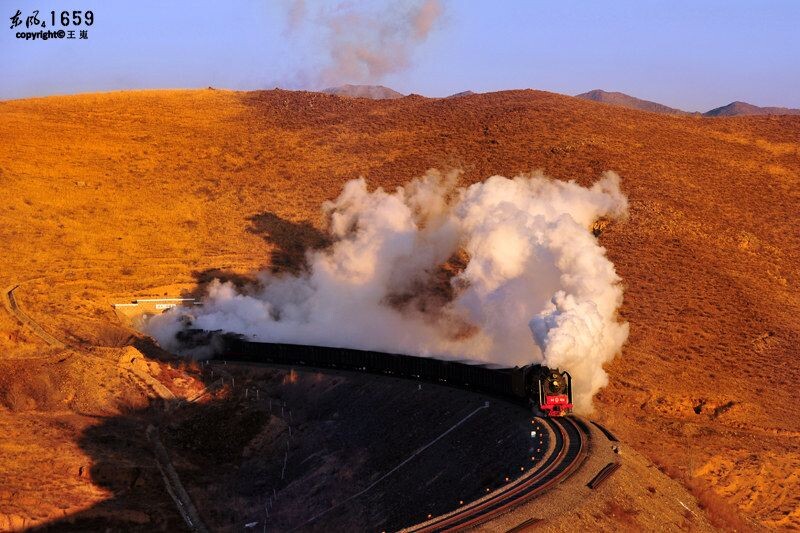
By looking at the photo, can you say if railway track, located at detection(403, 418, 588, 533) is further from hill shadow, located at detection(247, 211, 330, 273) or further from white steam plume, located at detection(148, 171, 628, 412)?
hill shadow, located at detection(247, 211, 330, 273)

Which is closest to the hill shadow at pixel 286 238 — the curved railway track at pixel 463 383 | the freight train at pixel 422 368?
the freight train at pixel 422 368

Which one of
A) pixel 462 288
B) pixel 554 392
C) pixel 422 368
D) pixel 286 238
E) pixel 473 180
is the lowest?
pixel 422 368

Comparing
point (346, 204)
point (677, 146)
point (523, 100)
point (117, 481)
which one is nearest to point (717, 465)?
point (117, 481)

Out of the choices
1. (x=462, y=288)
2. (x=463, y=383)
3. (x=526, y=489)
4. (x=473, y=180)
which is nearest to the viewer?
(x=526, y=489)

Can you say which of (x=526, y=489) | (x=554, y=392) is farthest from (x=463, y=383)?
(x=526, y=489)

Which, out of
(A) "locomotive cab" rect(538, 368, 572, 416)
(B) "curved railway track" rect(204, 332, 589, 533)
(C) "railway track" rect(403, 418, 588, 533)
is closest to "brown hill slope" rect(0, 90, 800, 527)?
(A) "locomotive cab" rect(538, 368, 572, 416)

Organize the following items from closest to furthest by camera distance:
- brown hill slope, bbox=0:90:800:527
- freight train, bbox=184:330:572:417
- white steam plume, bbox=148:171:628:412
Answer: freight train, bbox=184:330:572:417, white steam plume, bbox=148:171:628:412, brown hill slope, bbox=0:90:800:527

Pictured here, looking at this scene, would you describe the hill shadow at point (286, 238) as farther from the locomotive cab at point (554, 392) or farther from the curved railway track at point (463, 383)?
the locomotive cab at point (554, 392)

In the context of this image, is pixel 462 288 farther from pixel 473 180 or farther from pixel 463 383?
pixel 473 180
